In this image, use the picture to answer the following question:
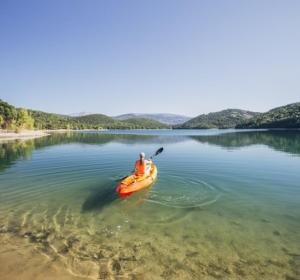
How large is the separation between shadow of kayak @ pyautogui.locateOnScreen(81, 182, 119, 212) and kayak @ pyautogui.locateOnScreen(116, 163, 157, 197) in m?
0.73

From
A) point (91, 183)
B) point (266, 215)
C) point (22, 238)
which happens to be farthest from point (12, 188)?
point (266, 215)

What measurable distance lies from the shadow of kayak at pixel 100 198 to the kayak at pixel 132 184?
2.38 ft

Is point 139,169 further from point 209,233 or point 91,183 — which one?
point 209,233

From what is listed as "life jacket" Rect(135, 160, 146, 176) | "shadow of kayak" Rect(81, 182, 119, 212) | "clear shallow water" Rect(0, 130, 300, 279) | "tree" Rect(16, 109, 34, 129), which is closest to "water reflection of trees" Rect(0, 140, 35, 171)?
"clear shallow water" Rect(0, 130, 300, 279)

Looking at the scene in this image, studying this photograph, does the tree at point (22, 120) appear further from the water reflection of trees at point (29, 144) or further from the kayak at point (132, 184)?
the kayak at point (132, 184)

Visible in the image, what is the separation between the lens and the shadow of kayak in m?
13.9

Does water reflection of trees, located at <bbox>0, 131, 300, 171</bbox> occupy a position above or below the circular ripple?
above

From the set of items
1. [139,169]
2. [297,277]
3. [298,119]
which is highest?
[298,119]

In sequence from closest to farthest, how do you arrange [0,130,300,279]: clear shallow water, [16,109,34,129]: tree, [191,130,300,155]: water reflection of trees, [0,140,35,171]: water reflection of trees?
[0,130,300,279]: clear shallow water → [0,140,35,171]: water reflection of trees → [191,130,300,155]: water reflection of trees → [16,109,34,129]: tree

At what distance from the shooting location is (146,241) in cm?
969

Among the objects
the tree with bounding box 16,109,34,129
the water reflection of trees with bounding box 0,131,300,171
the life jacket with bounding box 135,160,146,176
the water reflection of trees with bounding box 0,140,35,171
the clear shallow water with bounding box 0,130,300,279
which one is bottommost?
the clear shallow water with bounding box 0,130,300,279

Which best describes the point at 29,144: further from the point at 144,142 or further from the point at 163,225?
the point at 163,225

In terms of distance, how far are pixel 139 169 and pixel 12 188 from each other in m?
9.89

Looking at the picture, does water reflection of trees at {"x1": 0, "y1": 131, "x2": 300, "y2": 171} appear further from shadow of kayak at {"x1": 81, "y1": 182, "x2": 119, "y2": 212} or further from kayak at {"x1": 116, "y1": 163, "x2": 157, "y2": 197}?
kayak at {"x1": 116, "y1": 163, "x2": 157, "y2": 197}
